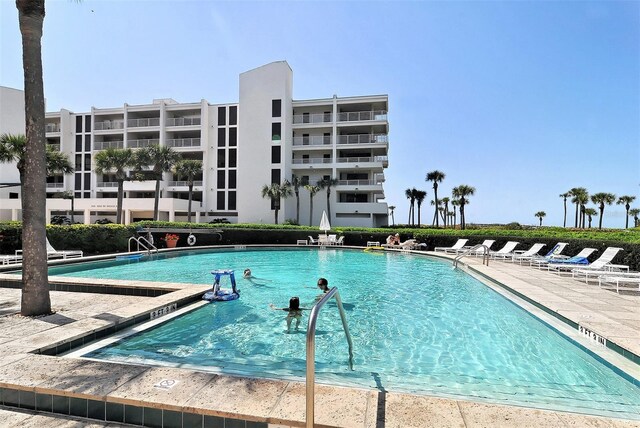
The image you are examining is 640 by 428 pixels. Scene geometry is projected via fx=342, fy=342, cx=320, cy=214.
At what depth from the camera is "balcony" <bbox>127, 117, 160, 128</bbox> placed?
137ft

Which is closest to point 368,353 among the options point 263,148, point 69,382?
point 69,382

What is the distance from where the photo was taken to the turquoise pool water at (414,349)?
13.4 feet

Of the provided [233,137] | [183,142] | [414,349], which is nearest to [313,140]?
[233,137]

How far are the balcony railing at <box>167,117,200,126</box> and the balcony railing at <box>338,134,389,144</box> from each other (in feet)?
59.6

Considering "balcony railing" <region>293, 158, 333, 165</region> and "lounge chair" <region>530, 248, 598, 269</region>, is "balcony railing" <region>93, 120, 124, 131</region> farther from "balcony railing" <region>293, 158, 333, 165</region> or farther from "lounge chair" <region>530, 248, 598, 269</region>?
"lounge chair" <region>530, 248, 598, 269</region>

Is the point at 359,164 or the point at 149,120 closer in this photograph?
the point at 359,164

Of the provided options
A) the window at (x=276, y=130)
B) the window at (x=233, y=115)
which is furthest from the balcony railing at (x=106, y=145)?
the window at (x=276, y=130)

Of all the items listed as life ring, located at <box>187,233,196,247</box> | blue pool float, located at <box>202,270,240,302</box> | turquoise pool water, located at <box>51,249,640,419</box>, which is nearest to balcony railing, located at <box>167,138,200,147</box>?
life ring, located at <box>187,233,196,247</box>

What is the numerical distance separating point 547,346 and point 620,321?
5.06 ft

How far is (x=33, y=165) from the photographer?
538cm

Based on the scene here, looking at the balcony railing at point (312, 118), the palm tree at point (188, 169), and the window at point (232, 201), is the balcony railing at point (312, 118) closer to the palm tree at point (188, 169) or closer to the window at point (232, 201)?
the window at point (232, 201)

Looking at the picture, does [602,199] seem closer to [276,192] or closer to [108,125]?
[276,192]

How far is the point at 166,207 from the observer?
3747 centimetres

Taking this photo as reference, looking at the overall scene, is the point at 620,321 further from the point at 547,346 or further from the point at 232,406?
the point at 232,406
